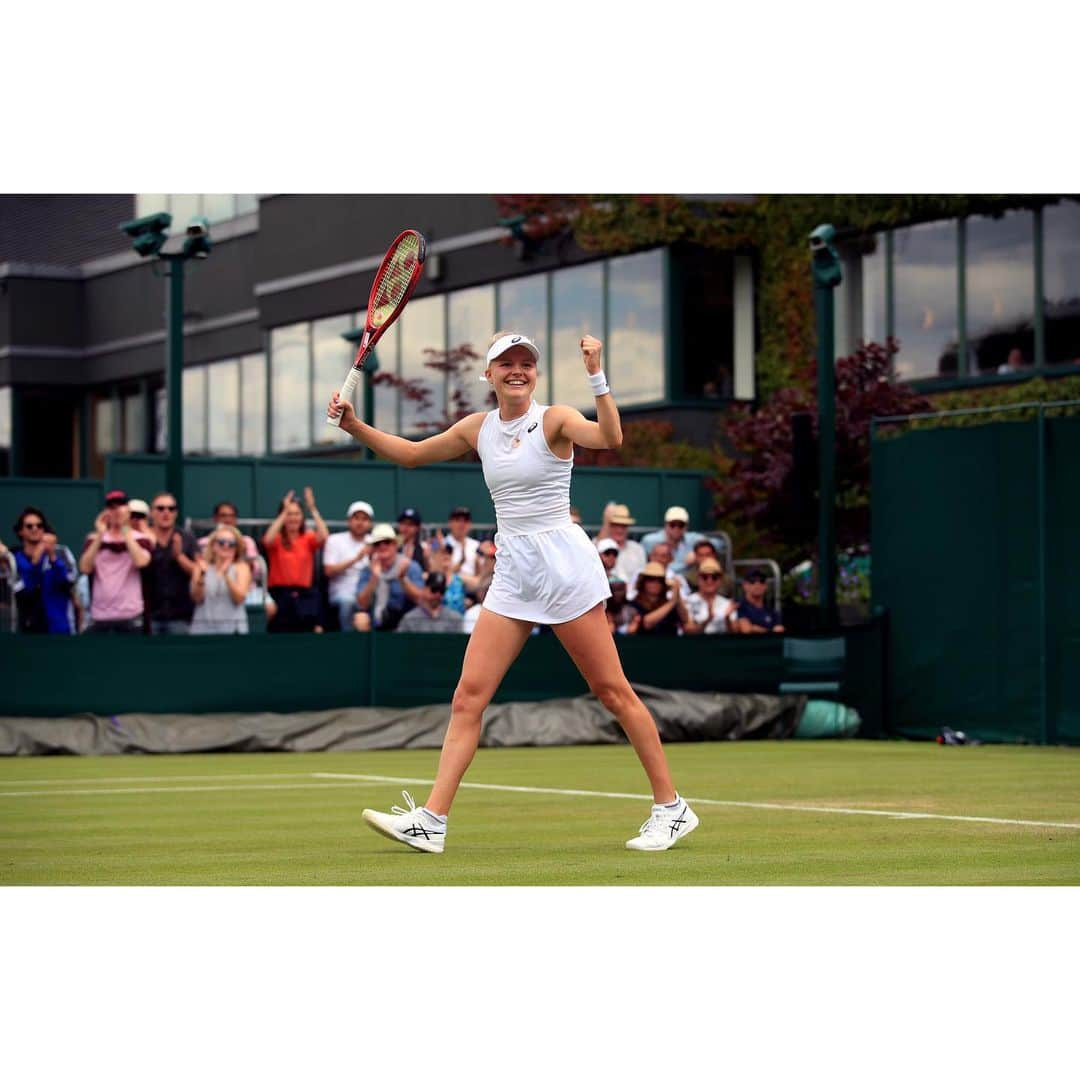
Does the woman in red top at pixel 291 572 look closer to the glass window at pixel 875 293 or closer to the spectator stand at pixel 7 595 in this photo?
the spectator stand at pixel 7 595

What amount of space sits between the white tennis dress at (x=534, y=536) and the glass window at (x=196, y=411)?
105ft

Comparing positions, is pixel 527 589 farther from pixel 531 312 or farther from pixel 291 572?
pixel 531 312

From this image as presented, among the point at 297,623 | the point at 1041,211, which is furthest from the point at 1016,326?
the point at 297,623

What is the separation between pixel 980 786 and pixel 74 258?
35.1 metres

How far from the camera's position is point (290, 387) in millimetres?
36094

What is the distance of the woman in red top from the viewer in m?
16.3

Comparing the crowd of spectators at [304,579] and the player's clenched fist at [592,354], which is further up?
the player's clenched fist at [592,354]

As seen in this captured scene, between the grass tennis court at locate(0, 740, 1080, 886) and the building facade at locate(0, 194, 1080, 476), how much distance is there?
10.2 metres

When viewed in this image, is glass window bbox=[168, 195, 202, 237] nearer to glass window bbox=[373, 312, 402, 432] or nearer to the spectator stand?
glass window bbox=[373, 312, 402, 432]

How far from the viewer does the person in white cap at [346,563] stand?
16781 mm

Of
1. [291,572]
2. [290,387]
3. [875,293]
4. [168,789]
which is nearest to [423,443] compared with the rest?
[168,789]

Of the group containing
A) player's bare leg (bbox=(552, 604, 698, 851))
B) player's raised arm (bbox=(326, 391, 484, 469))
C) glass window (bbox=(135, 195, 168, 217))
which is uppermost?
glass window (bbox=(135, 195, 168, 217))

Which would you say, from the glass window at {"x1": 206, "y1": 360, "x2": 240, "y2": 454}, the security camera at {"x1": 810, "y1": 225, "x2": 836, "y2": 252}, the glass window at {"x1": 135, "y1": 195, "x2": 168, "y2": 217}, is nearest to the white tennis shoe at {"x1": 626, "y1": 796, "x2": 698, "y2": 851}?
the security camera at {"x1": 810, "y1": 225, "x2": 836, "y2": 252}

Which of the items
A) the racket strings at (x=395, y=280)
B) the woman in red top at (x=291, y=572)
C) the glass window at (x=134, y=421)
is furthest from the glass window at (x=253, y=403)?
the racket strings at (x=395, y=280)
